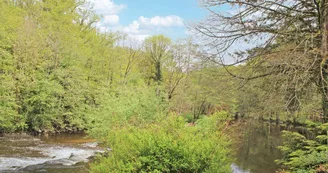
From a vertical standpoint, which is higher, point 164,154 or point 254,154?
point 164,154

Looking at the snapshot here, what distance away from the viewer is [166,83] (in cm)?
3158

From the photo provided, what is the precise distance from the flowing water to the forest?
127 cm

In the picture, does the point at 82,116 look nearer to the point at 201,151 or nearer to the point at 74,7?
the point at 74,7

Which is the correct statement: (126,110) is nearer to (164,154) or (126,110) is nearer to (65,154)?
(65,154)

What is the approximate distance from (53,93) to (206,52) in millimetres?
16699

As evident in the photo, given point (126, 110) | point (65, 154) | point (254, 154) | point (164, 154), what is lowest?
point (254, 154)

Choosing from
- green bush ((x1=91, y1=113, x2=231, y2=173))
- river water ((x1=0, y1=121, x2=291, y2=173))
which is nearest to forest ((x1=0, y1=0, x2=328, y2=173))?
green bush ((x1=91, y1=113, x2=231, y2=173))

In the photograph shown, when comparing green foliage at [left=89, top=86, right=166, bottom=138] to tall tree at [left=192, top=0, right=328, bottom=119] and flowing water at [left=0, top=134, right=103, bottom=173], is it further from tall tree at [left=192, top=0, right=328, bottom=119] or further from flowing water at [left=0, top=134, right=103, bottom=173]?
tall tree at [left=192, top=0, right=328, bottom=119]

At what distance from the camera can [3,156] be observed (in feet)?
46.3

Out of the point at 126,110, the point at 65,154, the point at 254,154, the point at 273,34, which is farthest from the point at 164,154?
the point at 254,154

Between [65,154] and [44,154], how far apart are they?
0.99 meters

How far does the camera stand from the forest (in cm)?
605

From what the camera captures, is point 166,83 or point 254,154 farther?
point 166,83

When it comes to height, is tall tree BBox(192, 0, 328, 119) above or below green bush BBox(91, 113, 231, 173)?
above
